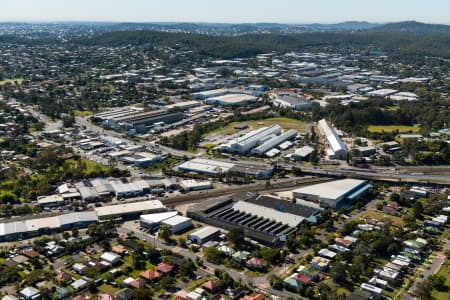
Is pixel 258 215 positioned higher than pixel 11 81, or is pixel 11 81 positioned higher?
pixel 11 81

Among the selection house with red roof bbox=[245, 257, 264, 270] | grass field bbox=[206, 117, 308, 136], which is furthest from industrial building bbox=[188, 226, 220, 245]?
grass field bbox=[206, 117, 308, 136]

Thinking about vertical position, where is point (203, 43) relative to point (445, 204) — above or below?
above

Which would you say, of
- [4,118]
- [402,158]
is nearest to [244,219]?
[402,158]

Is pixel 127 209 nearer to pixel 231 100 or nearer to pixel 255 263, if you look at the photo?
pixel 255 263

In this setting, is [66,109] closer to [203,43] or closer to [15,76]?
[15,76]

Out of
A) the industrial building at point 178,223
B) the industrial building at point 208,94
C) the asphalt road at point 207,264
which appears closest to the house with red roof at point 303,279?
the asphalt road at point 207,264

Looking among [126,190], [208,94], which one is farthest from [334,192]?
[208,94]
